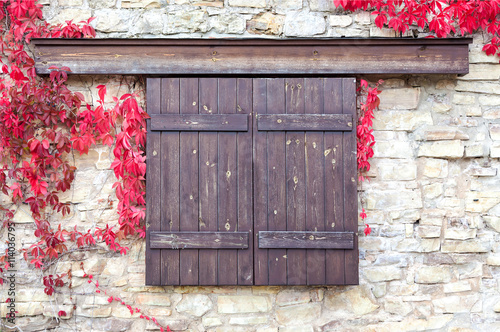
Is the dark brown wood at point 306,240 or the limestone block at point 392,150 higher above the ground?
the limestone block at point 392,150

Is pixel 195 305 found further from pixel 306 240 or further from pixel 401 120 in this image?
pixel 401 120

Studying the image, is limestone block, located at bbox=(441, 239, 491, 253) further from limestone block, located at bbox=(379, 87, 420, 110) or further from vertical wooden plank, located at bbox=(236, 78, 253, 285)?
vertical wooden plank, located at bbox=(236, 78, 253, 285)

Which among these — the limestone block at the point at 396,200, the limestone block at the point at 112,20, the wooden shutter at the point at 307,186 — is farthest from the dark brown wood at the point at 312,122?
the limestone block at the point at 112,20

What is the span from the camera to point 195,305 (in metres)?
3.26

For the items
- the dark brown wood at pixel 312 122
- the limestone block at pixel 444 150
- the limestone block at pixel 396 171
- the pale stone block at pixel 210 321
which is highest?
the dark brown wood at pixel 312 122

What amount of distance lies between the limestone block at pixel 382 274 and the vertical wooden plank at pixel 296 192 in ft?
1.76

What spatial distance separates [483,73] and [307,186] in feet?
5.46

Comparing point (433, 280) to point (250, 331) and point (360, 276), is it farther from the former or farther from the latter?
point (250, 331)

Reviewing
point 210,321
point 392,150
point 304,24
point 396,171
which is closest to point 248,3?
point 304,24

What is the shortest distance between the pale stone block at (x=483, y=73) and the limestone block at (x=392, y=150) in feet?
2.31

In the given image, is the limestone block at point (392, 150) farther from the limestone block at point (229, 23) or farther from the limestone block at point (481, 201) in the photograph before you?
the limestone block at point (229, 23)

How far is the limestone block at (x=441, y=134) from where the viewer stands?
3.31m

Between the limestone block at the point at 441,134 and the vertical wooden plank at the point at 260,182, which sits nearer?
the vertical wooden plank at the point at 260,182

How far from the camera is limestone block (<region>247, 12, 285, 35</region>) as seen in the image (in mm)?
3346
